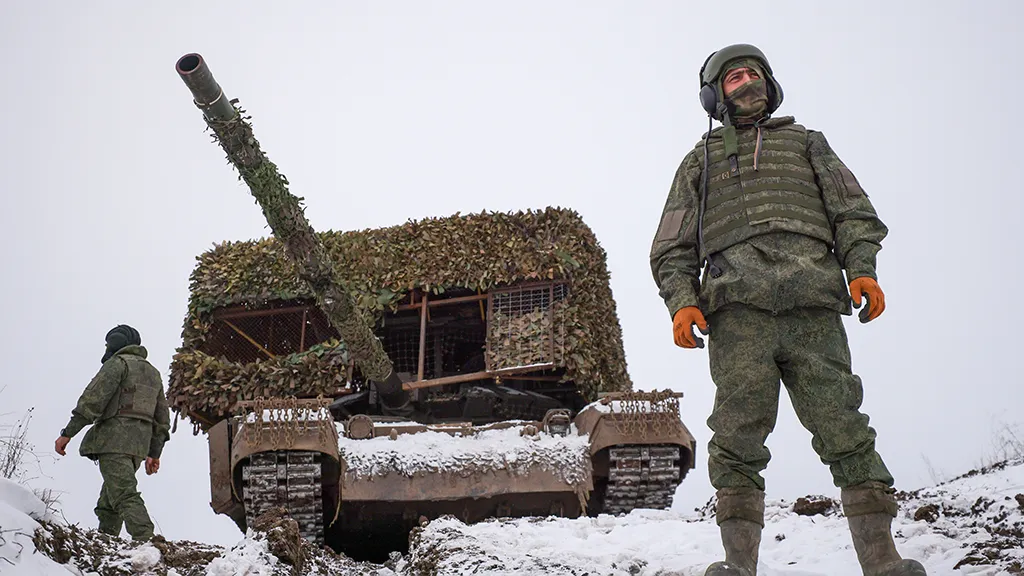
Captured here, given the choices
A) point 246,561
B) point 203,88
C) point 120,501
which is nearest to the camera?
point 246,561

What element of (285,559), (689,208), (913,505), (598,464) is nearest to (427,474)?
(598,464)

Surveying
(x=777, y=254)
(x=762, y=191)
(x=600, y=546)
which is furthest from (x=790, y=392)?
(x=600, y=546)

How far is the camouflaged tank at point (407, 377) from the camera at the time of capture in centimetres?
684

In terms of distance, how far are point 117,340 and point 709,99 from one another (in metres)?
4.61

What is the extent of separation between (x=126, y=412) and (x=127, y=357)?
1.30 feet

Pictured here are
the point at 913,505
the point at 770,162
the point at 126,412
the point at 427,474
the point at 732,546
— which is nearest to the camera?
the point at 732,546

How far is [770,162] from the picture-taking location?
371 centimetres

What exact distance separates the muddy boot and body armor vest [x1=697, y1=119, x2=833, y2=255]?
918 mm

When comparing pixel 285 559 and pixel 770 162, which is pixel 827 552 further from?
pixel 285 559

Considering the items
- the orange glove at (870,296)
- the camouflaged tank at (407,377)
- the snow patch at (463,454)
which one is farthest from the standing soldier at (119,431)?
the orange glove at (870,296)

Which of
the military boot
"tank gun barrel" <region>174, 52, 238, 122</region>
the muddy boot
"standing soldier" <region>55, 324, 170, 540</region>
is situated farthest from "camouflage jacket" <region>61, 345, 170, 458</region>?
the muddy boot

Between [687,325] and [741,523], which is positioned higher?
[687,325]

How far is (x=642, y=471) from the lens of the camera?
7074 mm

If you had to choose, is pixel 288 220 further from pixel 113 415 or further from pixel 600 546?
pixel 600 546
